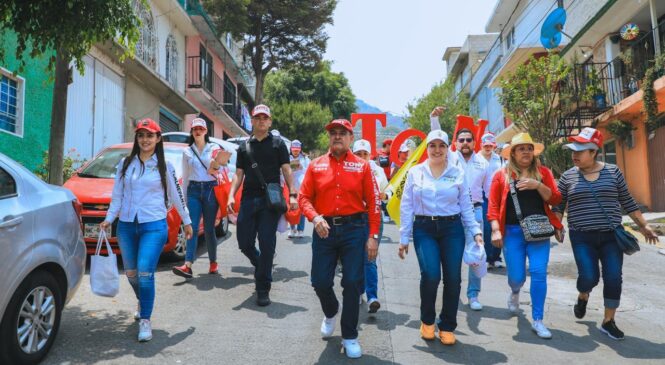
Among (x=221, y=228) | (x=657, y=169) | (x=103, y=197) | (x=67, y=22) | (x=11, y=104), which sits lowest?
(x=221, y=228)

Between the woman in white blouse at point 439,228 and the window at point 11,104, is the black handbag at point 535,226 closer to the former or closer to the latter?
the woman in white blouse at point 439,228

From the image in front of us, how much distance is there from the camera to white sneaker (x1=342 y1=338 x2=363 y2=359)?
3.73 m

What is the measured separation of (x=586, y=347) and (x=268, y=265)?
9.72ft

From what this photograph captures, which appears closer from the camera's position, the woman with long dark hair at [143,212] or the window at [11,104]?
the woman with long dark hair at [143,212]

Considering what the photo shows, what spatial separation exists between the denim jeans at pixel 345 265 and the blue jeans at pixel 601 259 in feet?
6.93

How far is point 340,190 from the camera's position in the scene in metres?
3.97

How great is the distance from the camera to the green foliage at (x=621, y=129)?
15.6 metres

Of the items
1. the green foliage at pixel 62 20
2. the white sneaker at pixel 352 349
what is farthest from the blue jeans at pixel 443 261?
the green foliage at pixel 62 20

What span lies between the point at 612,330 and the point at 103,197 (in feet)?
19.0

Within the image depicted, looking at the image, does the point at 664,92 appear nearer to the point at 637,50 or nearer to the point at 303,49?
the point at 637,50

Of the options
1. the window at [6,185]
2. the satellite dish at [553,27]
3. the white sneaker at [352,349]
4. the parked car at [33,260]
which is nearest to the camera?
the parked car at [33,260]

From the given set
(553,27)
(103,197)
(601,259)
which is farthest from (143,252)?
(553,27)

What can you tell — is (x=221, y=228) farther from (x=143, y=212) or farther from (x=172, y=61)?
(x=172, y=61)

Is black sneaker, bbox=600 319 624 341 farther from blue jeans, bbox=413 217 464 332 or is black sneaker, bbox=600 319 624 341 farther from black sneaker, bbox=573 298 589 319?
blue jeans, bbox=413 217 464 332
